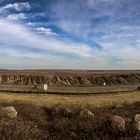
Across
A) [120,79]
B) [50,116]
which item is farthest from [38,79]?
[50,116]

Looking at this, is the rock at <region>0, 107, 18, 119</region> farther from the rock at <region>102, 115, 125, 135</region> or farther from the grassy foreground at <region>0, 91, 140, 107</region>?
the grassy foreground at <region>0, 91, 140, 107</region>

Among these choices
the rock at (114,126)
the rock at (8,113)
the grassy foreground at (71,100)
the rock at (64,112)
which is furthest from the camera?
the grassy foreground at (71,100)

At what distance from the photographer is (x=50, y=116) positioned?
14359 millimetres

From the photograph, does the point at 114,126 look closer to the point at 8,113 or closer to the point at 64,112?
the point at 64,112

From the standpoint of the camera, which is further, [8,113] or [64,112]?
[64,112]

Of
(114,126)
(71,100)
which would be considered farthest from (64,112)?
(71,100)

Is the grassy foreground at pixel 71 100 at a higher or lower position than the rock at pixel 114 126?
lower

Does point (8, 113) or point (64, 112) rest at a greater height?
point (8, 113)

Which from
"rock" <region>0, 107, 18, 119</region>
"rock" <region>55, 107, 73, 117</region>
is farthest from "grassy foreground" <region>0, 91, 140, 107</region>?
"rock" <region>0, 107, 18, 119</region>

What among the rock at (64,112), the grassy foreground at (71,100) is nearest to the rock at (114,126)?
the rock at (64,112)

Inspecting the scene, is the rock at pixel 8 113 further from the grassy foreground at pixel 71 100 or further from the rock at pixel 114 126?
the grassy foreground at pixel 71 100

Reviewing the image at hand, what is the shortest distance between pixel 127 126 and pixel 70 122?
114 inches

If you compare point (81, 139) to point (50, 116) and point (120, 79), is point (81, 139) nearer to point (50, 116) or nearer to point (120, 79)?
point (50, 116)

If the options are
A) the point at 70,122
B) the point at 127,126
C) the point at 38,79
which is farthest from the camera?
the point at 38,79
